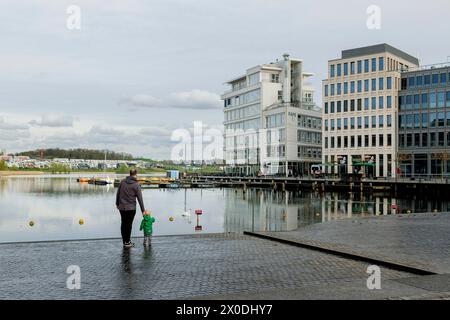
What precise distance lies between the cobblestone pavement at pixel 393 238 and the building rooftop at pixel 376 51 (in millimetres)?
74833

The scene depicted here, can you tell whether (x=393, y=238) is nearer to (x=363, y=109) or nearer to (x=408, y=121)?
(x=408, y=121)

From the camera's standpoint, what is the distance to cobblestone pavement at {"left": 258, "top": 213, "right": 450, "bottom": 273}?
13177 millimetres

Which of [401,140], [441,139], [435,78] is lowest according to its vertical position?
[441,139]

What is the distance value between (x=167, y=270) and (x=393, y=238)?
31.9ft

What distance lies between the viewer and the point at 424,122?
89.5 metres

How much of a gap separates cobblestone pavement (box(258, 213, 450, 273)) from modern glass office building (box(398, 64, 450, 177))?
67.1 metres

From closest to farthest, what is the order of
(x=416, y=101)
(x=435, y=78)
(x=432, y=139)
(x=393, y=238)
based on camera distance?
(x=393, y=238) → (x=432, y=139) → (x=435, y=78) → (x=416, y=101)

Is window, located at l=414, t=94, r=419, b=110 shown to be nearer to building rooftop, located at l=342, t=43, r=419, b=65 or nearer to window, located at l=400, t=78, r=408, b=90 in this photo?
window, located at l=400, t=78, r=408, b=90

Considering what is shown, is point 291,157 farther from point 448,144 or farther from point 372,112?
point 448,144

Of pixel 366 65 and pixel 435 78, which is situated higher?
pixel 366 65

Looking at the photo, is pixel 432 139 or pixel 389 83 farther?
pixel 389 83

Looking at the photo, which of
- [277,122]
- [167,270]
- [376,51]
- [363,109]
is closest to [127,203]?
[167,270]

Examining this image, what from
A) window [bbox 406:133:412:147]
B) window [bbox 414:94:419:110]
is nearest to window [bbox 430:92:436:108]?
window [bbox 414:94:419:110]

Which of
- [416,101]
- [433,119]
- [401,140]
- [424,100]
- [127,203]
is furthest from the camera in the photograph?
[401,140]
